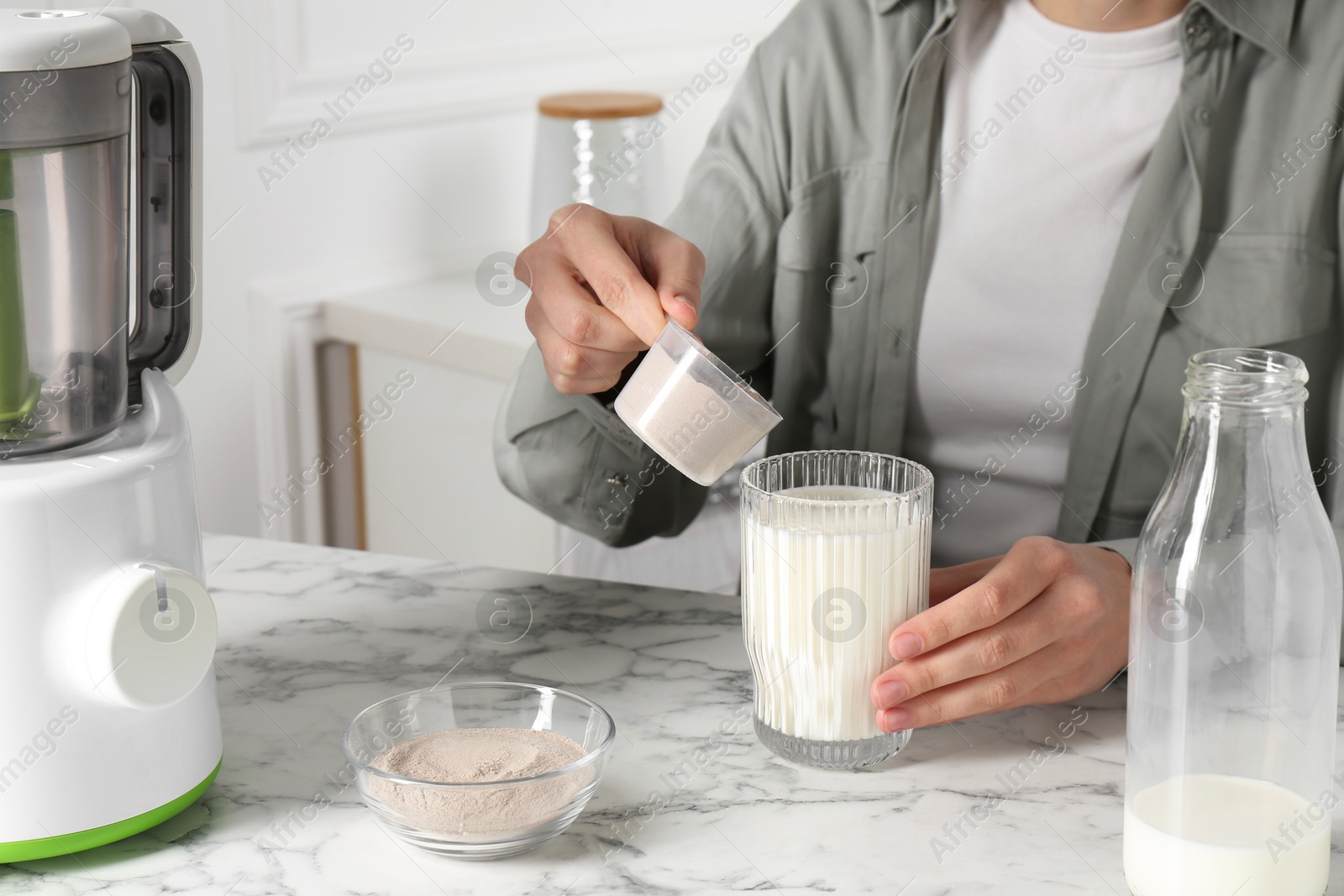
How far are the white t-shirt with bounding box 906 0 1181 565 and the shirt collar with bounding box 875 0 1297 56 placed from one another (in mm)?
51

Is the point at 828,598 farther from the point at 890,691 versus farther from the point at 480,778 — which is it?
the point at 480,778

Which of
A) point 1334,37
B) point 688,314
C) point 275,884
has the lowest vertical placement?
point 275,884

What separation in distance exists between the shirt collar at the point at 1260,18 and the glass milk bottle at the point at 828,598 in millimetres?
579

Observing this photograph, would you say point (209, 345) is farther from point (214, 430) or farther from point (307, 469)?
point (307, 469)

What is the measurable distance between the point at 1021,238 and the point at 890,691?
59cm

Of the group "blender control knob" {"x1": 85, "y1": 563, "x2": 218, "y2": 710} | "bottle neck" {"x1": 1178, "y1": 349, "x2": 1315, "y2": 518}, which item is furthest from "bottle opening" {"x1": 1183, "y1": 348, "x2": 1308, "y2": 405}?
"blender control knob" {"x1": 85, "y1": 563, "x2": 218, "y2": 710}

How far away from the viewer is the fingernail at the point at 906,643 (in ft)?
2.28

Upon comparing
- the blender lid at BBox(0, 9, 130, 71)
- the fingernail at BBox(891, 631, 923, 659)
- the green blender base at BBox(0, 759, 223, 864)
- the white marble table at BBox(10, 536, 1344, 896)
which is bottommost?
the white marble table at BBox(10, 536, 1344, 896)

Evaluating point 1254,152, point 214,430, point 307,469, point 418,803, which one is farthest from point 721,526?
point 418,803

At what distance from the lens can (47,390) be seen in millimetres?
664

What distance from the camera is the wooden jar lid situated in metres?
1.85

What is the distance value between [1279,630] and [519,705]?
1.31 ft

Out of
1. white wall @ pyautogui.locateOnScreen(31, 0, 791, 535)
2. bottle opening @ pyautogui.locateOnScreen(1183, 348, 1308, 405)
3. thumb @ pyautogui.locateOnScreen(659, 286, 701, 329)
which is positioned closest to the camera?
bottle opening @ pyautogui.locateOnScreen(1183, 348, 1308, 405)

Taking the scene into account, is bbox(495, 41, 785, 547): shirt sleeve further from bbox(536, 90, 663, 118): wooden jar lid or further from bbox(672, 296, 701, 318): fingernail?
bbox(536, 90, 663, 118): wooden jar lid
